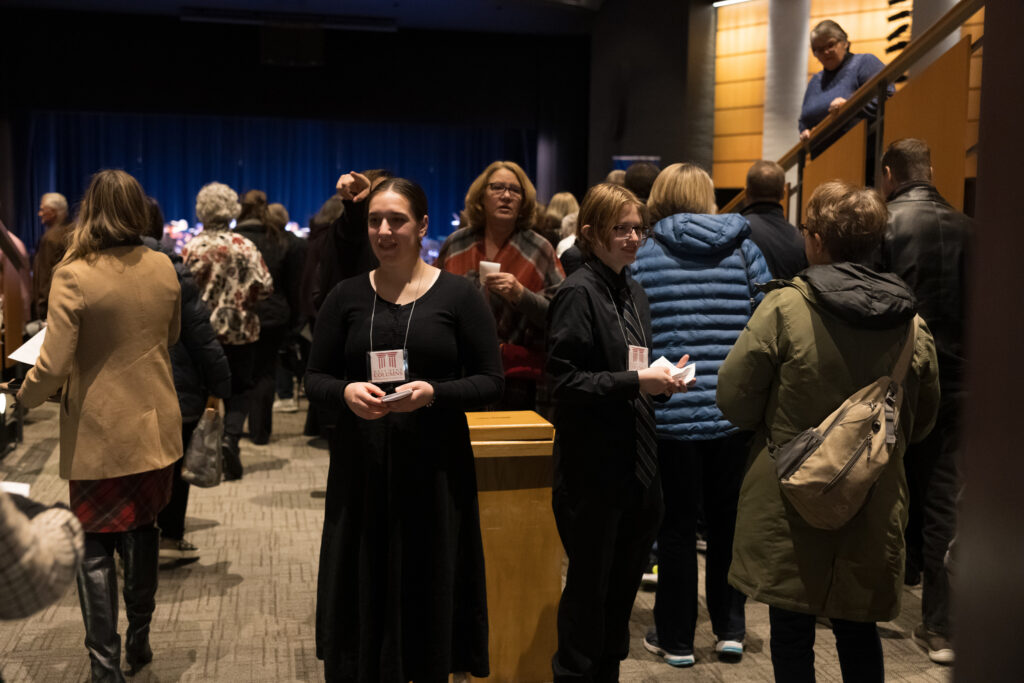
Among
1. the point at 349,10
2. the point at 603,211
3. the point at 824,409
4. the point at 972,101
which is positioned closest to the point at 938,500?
the point at 824,409

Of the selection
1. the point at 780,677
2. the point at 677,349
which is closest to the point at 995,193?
the point at 780,677

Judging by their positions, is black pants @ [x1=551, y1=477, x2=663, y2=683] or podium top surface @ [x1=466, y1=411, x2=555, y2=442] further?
podium top surface @ [x1=466, y1=411, x2=555, y2=442]

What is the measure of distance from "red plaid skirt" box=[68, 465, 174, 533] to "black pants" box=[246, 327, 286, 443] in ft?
10.1

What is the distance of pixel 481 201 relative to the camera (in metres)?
3.51

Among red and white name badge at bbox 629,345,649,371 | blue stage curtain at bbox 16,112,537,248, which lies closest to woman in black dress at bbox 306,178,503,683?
red and white name badge at bbox 629,345,649,371

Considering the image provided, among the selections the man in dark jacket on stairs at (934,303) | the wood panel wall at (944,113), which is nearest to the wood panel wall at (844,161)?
the wood panel wall at (944,113)

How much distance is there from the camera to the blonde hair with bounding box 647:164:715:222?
10.4ft

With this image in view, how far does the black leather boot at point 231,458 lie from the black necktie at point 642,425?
12.0 feet

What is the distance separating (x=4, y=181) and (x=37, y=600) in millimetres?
11613

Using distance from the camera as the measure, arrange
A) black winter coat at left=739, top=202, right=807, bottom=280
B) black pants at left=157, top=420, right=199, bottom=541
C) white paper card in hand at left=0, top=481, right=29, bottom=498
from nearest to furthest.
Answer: white paper card in hand at left=0, top=481, right=29, bottom=498 < black winter coat at left=739, top=202, right=807, bottom=280 < black pants at left=157, top=420, right=199, bottom=541

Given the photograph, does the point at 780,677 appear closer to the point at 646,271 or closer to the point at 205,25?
the point at 646,271

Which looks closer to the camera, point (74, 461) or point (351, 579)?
point (351, 579)

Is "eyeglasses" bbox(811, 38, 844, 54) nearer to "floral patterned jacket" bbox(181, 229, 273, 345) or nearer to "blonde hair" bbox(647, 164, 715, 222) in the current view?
"blonde hair" bbox(647, 164, 715, 222)

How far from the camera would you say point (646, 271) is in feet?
10.1
